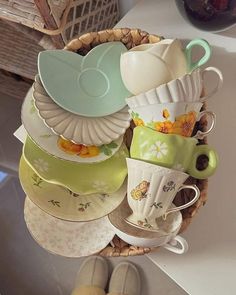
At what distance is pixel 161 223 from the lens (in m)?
0.67

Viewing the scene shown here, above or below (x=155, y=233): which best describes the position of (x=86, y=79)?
above

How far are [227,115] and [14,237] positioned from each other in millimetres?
812

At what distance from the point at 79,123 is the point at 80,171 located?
7cm

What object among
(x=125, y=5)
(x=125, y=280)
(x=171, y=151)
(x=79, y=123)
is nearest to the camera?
(x=171, y=151)

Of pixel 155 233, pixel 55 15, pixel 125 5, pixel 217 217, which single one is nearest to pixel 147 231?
pixel 155 233

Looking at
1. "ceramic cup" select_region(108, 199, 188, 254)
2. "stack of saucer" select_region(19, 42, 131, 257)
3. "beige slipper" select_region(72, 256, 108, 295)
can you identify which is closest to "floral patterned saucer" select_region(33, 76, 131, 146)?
"stack of saucer" select_region(19, 42, 131, 257)

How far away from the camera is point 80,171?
69 centimetres

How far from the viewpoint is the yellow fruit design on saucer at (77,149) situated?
27.4 inches

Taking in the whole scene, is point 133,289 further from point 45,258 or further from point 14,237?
point 14,237

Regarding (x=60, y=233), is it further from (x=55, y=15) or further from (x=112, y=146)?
(x=55, y=15)

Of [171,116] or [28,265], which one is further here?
[28,265]

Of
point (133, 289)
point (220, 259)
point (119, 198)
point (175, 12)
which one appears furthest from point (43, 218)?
point (133, 289)

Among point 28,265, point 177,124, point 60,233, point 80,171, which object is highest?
point 177,124

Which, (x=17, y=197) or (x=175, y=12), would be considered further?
(x=17, y=197)
